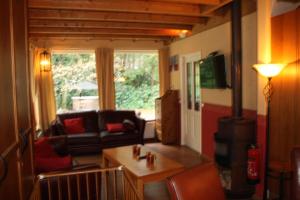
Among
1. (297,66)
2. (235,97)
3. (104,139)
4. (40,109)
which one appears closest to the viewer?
(297,66)

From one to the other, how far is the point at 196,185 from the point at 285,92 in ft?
6.77

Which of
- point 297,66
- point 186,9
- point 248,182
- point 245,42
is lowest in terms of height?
point 248,182

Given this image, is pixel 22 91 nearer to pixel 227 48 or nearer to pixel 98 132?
pixel 227 48

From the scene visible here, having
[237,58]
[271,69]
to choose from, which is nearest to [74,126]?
[237,58]

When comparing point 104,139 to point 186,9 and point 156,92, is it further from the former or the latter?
point 186,9

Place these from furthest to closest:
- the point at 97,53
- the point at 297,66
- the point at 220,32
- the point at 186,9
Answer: the point at 97,53 → the point at 220,32 → the point at 186,9 → the point at 297,66

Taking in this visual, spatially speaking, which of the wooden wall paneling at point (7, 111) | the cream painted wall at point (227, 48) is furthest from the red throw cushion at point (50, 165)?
the cream painted wall at point (227, 48)

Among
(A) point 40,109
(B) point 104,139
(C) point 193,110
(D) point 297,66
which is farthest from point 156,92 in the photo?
(D) point 297,66

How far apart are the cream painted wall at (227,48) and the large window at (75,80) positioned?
2.35 meters

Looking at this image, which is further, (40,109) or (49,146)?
(40,109)

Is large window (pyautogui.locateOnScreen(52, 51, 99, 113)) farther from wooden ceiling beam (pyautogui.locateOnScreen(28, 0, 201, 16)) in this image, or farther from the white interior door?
wooden ceiling beam (pyautogui.locateOnScreen(28, 0, 201, 16))

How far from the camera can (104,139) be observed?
5.61 m

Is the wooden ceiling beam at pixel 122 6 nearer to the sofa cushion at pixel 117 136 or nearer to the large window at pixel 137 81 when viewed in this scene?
the sofa cushion at pixel 117 136

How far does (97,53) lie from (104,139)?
84.7 inches
